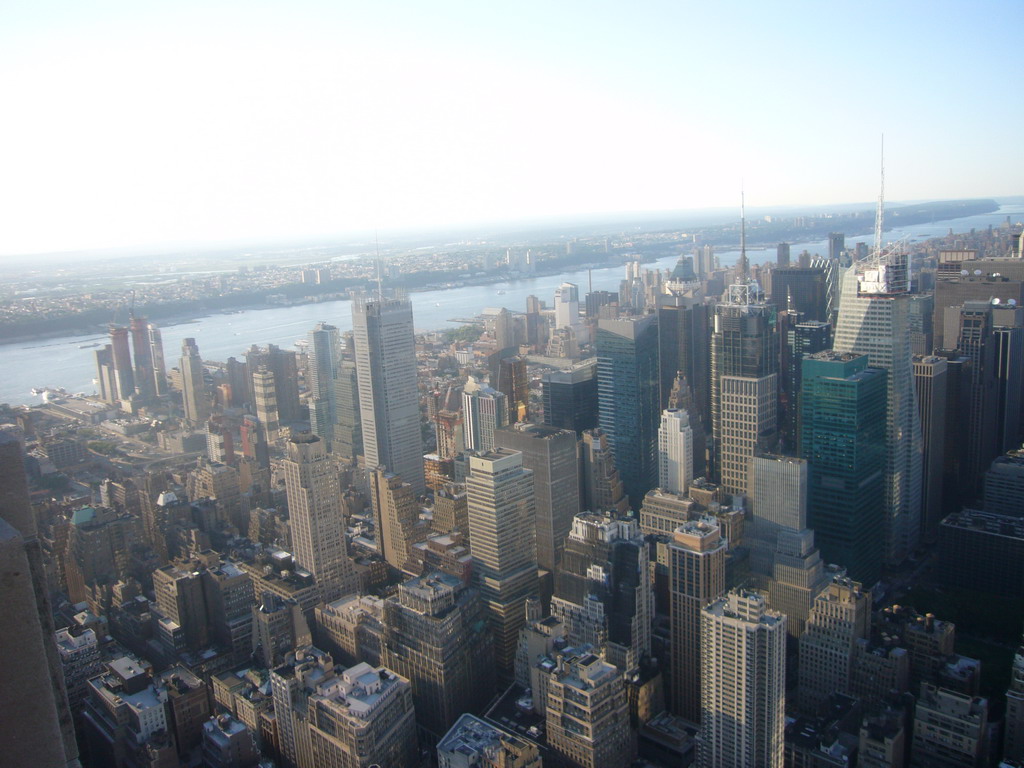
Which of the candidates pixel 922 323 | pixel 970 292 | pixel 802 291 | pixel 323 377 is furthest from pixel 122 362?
pixel 970 292

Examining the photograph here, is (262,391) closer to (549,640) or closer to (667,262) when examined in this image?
(549,640)

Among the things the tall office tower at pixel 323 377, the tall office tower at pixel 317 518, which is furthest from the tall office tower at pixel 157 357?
the tall office tower at pixel 317 518

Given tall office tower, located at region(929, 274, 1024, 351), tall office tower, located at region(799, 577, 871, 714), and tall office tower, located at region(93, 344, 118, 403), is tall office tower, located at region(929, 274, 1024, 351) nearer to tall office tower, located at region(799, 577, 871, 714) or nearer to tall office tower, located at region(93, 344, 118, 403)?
tall office tower, located at region(799, 577, 871, 714)

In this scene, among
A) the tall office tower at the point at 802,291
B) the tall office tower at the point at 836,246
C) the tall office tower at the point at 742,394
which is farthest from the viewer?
the tall office tower at the point at 836,246

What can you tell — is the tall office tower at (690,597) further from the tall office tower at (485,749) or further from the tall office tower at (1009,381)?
the tall office tower at (1009,381)

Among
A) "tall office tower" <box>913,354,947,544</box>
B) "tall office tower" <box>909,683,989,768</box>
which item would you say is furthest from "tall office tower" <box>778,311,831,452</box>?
"tall office tower" <box>909,683,989,768</box>

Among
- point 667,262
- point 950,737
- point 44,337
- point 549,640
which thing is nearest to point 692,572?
point 549,640

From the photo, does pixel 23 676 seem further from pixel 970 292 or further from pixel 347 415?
pixel 970 292
